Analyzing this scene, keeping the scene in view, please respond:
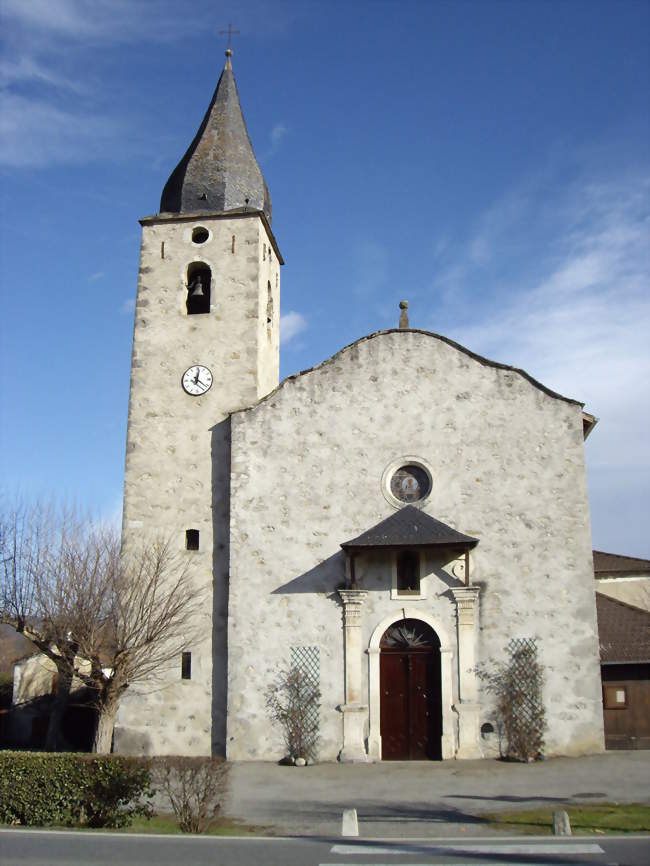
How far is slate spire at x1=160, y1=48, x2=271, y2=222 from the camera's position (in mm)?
24047

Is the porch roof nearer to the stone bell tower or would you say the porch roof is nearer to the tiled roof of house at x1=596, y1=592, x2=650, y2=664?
the stone bell tower

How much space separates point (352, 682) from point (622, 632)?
277 inches

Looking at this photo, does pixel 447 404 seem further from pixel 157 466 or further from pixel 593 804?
pixel 593 804

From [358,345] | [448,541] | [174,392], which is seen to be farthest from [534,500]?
[174,392]

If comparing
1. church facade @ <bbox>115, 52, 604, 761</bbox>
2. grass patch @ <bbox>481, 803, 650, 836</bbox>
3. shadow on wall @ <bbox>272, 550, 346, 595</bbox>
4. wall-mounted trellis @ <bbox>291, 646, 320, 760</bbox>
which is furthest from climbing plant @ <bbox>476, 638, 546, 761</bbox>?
grass patch @ <bbox>481, 803, 650, 836</bbox>

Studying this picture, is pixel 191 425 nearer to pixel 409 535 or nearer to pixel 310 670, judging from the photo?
pixel 409 535

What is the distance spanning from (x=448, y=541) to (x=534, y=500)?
267cm

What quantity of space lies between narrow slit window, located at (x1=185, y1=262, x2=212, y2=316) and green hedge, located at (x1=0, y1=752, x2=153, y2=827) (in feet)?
44.7

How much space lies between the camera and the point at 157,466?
21.9 m

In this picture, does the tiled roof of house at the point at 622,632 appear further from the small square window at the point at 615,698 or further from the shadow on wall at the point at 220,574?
the shadow on wall at the point at 220,574

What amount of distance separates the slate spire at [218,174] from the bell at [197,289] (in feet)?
6.74

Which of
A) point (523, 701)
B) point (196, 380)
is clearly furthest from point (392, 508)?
point (196, 380)

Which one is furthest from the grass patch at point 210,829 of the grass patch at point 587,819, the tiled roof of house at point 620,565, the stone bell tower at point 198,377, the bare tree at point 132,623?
the tiled roof of house at point 620,565

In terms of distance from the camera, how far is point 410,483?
66.9 ft
